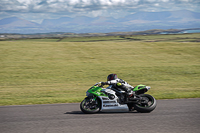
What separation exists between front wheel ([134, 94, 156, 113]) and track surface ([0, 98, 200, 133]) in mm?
164

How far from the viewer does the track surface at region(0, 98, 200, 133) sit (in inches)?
227

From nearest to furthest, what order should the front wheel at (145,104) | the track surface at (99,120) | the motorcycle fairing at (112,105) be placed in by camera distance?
1. the track surface at (99,120)
2. the front wheel at (145,104)
3. the motorcycle fairing at (112,105)

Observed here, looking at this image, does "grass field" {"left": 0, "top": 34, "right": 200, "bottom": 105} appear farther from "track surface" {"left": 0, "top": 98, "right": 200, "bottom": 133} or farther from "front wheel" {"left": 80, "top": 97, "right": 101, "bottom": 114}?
"front wheel" {"left": 80, "top": 97, "right": 101, "bottom": 114}

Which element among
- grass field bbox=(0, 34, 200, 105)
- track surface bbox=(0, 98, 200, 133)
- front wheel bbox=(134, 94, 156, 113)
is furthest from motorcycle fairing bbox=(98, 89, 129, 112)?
grass field bbox=(0, 34, 200, 105)

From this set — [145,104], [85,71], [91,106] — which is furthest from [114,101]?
[85,71]

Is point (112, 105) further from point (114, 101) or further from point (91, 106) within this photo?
point (91, 106)

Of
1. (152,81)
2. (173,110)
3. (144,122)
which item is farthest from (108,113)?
(152,81)

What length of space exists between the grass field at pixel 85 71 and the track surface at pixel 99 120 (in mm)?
2502

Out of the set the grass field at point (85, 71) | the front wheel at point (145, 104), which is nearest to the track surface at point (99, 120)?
the front wheel at point (145, 104)

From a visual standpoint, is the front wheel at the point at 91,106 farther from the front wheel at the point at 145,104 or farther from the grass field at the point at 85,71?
the grass field at the point at 85,71

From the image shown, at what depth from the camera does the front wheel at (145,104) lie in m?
7.36

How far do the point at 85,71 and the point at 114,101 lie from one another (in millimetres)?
11281

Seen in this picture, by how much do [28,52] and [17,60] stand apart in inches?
157

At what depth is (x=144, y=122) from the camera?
20.7 ft
